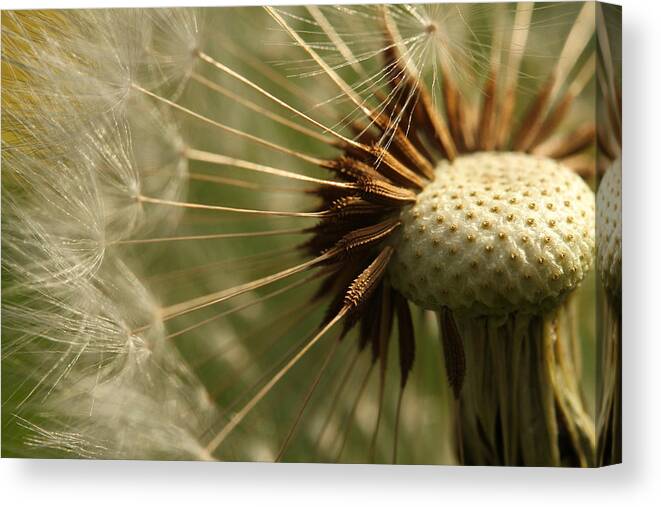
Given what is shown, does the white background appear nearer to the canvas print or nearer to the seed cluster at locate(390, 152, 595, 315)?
the canvas print

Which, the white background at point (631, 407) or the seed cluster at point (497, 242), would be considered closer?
the seed cluster at point (497, 242)

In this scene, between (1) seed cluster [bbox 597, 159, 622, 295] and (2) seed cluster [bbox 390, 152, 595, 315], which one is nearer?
(2) seed cluster [bbox 390, 152, 595, 315]

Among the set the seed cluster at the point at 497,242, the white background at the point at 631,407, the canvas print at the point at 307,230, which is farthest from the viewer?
the white background at the point at 631,407

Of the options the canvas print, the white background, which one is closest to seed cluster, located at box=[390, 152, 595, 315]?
the canvas print

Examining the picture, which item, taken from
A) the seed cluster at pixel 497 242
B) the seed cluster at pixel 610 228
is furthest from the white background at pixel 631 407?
the seed cluster at pixel 497 242

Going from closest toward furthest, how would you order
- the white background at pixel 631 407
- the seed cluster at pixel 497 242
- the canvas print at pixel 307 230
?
the seed cluster at pixel 497 242 → the canvas print at pixel 307 230 → the white background at pixel 631 407

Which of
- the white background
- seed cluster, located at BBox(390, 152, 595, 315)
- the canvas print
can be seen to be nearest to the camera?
seed cluster, located at BBox(390, 152, 595, 315)

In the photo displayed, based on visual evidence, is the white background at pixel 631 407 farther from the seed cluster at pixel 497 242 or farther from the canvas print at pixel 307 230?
the seed cluster at pixel 497 242
